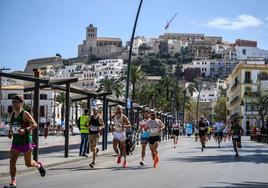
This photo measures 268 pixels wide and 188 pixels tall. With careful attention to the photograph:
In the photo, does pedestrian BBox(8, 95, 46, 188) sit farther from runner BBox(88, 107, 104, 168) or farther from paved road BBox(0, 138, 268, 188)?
runner BBox(88, 107, 104, 168)

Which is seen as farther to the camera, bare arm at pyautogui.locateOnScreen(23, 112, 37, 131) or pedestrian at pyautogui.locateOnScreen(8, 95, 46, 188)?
bare arm at pyautogui.locateOnScreen(23, 112, 37, 131)

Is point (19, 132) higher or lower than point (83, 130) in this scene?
lower

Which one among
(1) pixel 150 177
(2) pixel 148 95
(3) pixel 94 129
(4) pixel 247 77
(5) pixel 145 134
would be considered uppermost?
(4) pixel 247 77

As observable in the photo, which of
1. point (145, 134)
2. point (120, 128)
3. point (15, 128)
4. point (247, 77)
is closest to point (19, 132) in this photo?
point (15, 128)

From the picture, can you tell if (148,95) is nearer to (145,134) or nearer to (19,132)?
(145,134)

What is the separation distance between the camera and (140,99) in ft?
356

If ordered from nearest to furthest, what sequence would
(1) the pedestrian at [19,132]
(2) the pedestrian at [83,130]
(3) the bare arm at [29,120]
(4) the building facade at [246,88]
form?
(1) the pedestrian at [19,132], (3) the bare arm at [29,120], (2) the pedestrian at [83,130], (4) the building facade at [246,88]

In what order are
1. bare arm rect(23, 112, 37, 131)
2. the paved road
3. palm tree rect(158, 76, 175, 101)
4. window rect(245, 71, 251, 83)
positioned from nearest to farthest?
bare arm rect(23, 112, 37, 131) → the paved road → palm tree rect(158, 76, 175, 101) → window rect(245, 71, 251, 83)

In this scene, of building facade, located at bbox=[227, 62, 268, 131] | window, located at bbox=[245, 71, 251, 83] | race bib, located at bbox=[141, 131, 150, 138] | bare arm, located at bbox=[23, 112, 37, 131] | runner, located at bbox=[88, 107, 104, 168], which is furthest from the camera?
window, located at bbox=[245, 71, 251, 83]

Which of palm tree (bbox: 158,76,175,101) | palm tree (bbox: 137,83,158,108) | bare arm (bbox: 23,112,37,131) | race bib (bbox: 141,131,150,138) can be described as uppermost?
palm tree (bbox: 158,76,175,101)

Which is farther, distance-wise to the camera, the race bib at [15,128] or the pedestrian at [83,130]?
the pedestrian at [83,130]

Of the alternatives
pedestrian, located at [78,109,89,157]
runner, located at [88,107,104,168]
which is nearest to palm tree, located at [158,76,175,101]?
pedestrian, located at [78,109,89,157]

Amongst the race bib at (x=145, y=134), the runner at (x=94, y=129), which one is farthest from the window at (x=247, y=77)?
the runner at (x=94, y=129)

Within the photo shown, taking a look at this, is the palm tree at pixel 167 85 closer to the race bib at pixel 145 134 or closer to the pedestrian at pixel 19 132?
the race bib at pixel 145 134
